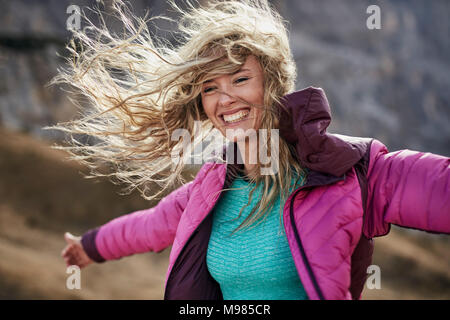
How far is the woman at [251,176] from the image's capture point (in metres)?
1.46

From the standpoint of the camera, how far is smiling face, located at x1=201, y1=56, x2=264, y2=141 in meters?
1.79

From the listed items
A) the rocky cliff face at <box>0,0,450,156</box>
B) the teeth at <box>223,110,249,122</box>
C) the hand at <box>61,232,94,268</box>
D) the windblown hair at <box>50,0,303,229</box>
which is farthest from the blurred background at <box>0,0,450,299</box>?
the teeth at <box>223,110,249,122</box>

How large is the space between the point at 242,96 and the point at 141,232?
0.97 metres

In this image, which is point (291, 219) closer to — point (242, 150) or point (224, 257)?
point (224, 257)

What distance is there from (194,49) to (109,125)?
0.78 metres

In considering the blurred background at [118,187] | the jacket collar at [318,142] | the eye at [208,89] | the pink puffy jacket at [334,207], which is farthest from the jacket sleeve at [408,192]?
the blurred background at [118,187]

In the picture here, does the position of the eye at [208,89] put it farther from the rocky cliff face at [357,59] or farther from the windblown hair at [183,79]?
the rocky cliff face at [357,59]

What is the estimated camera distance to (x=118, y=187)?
6.66 meters

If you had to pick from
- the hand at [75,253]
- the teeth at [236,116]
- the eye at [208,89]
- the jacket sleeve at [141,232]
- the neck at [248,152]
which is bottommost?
the hand at [75,253]

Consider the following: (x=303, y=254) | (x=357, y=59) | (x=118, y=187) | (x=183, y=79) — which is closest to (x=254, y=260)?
(x=303, y=254)

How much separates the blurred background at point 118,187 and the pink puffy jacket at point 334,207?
72.5 inches

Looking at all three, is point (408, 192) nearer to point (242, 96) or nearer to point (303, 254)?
point (303, 254)

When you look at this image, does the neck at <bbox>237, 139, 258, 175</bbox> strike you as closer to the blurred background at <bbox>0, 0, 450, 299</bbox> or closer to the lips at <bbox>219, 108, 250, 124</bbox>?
the lips at <bbox>219, 108, 250, 124</bbox>

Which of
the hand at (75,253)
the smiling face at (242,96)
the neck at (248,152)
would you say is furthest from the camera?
the hand at (75,253)
